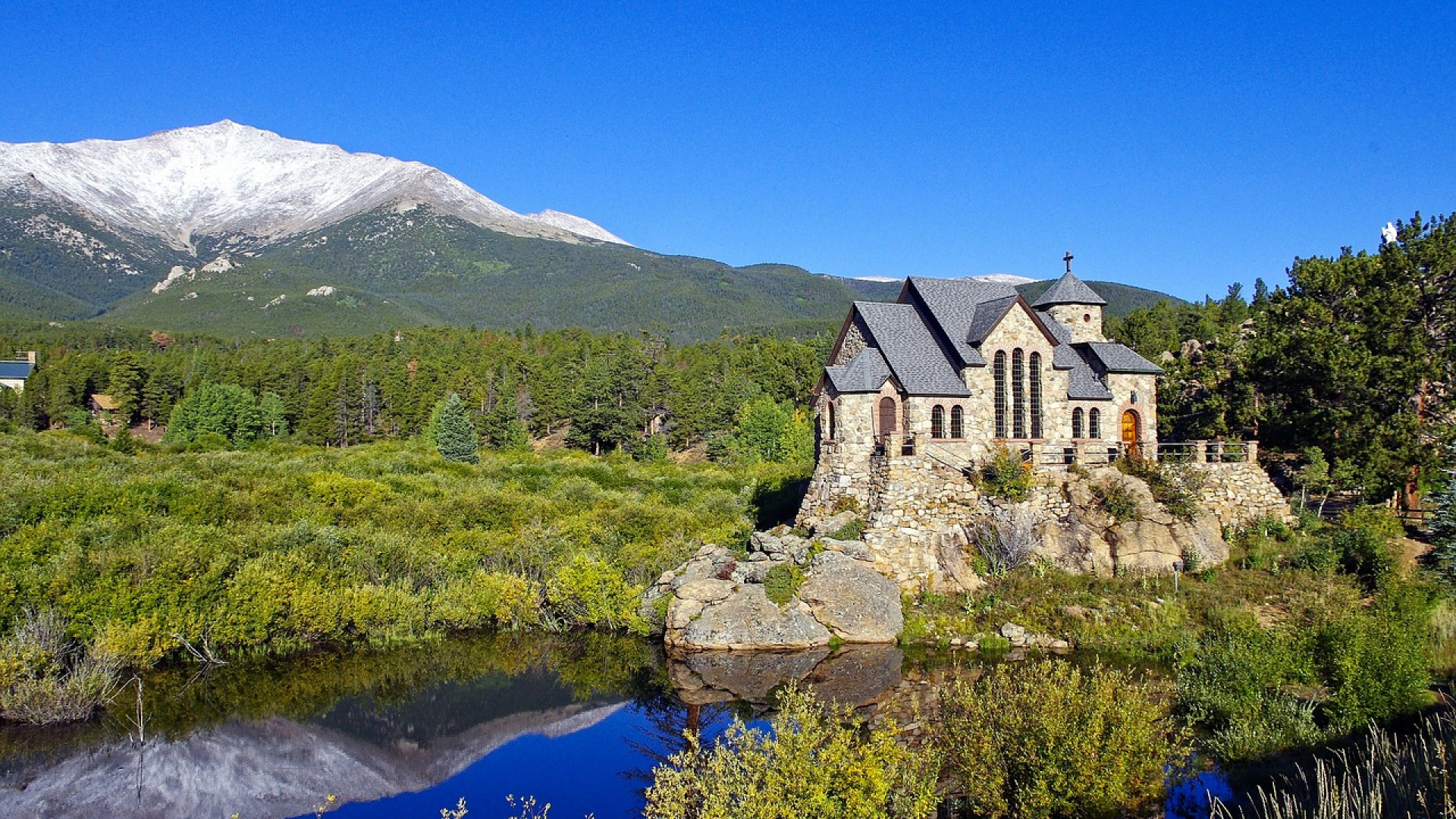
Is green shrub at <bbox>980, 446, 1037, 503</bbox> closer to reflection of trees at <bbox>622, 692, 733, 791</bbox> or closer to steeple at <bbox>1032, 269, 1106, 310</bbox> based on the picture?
steeple at <bbox>1032, 269, 1106, 310</bbox>

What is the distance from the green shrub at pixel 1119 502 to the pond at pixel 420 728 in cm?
943

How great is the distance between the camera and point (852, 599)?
97.0 ft

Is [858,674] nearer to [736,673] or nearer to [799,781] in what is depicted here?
[736,673]

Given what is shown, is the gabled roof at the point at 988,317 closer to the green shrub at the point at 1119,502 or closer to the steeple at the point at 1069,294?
the steeple at the point at 1069,294

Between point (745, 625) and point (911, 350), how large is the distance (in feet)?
45.5

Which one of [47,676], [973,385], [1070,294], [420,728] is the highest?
[1070,294]

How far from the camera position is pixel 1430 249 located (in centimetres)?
3438

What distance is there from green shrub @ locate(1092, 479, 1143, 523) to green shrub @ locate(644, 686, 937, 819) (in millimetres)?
20936

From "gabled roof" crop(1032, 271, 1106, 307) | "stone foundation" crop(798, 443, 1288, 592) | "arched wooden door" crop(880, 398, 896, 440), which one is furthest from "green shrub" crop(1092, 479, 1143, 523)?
"gabled roof" crop(1032, 271, 1106, 307)

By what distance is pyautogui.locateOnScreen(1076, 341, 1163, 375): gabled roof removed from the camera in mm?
37750

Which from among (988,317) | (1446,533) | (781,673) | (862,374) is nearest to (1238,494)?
(1446,533)

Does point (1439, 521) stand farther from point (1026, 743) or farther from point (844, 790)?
point (844, 790)

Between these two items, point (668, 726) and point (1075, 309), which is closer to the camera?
point (668, 726)

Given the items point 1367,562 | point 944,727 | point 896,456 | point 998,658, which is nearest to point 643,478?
point 896,456
